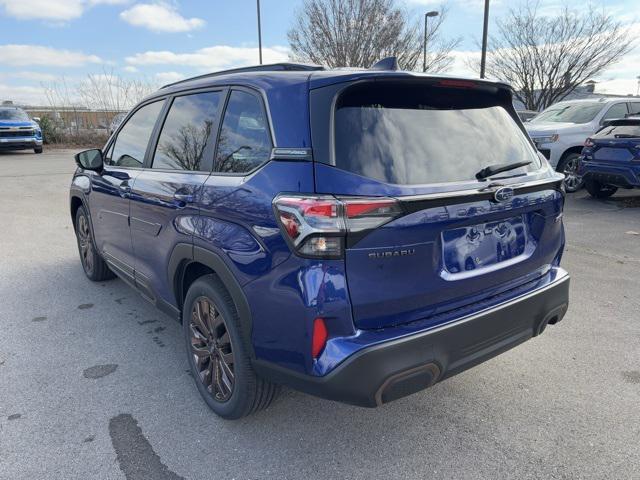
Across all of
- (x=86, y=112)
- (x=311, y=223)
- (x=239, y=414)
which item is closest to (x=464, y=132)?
(x=311, y=223)

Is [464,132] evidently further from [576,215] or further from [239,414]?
[576,215]

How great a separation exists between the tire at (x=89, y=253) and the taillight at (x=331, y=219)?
10.9 ft

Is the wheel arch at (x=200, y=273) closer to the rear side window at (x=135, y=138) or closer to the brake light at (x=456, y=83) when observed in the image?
the rear side window at (x=135, y=138)

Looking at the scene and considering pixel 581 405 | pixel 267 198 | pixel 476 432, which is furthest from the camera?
pixel 581 405

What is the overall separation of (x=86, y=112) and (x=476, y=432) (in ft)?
99.0

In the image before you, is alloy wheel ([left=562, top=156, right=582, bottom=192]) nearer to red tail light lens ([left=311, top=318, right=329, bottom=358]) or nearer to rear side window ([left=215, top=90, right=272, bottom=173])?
rear side window ([left=215, top=90, right=272, bottom=173])

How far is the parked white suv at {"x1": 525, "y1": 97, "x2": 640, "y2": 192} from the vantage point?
33.2 feet

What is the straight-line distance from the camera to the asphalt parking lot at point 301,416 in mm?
2338

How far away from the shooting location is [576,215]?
8297 mm

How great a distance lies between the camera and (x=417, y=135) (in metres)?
2.25

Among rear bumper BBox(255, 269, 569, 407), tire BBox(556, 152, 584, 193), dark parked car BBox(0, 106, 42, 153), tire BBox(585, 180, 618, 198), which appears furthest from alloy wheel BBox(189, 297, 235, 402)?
dark parked car BBox(0, 106, 42, 153)

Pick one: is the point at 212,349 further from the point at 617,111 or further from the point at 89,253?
the point at 617,111

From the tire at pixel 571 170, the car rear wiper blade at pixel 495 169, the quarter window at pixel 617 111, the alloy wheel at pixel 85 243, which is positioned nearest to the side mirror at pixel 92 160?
the alloy wheel at pixel 85 243

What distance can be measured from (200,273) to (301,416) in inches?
39.2
